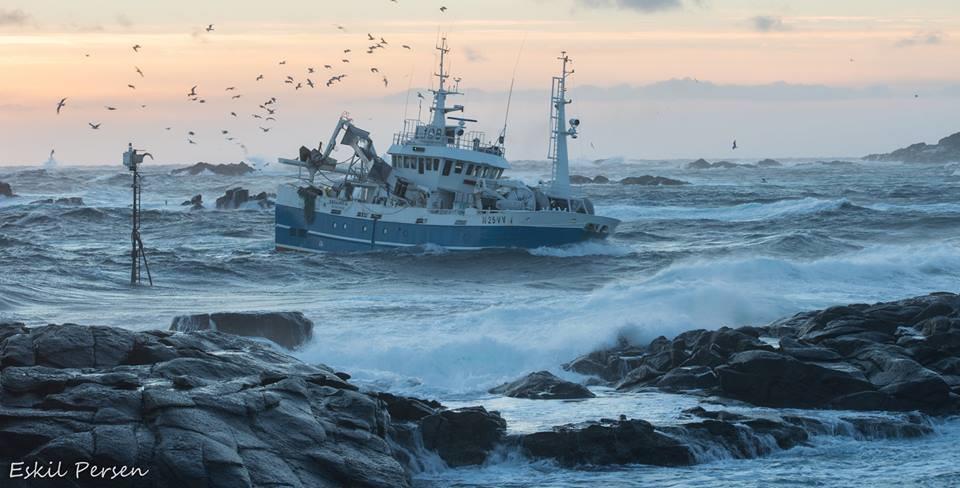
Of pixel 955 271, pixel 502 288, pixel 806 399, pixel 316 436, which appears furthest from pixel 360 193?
pixel 316 436

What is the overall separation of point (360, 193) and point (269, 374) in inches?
1364

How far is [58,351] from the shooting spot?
14.8 m

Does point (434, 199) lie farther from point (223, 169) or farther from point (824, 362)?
point (223, 169)

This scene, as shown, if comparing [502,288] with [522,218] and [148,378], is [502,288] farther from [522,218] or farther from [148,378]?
[148,378]

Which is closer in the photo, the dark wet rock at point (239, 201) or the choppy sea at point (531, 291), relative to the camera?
the choppy sea at point (531, 291)

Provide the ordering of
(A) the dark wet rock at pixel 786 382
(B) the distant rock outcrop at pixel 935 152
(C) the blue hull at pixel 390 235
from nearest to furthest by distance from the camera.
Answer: (A) the dark wet rock at pixel 786 382 → (C) the blue hull at pixel 390 235 → (B) the distant rock outcrop at pixel 935 152

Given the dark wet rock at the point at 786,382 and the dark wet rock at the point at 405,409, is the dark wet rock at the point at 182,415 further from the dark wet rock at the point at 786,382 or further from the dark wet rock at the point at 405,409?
the dark wet rock at the point at 786,382

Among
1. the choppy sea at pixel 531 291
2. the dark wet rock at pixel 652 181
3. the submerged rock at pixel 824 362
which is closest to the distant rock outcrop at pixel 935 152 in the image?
the dark wet rock at pixel 652 181

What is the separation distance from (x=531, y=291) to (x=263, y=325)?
12.2 m

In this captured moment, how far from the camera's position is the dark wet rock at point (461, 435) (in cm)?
1549

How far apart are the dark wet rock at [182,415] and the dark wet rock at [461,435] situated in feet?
0.36

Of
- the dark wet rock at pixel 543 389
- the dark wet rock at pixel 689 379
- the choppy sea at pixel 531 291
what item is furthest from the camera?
the dark wet rock at pixel 689 379

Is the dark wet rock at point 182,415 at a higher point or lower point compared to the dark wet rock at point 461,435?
higher

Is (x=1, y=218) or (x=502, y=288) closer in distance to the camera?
(x=502, y=288)
